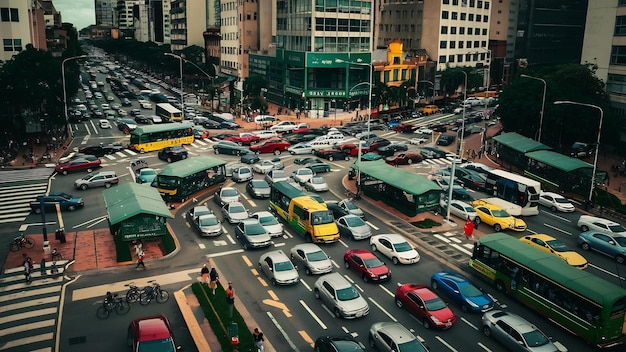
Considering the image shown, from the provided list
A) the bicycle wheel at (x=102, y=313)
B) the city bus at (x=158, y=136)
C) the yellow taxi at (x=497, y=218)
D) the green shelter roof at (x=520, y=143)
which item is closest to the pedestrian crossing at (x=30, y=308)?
the bicycle wheel at (x=102, y=313)

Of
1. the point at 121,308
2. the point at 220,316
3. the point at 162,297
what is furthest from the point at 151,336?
the point at 162,297

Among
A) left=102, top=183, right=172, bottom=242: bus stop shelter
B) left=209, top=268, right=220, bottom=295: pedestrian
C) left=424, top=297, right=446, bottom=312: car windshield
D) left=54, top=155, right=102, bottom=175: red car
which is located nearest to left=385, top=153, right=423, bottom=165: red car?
left=102, top=183, right=172, bottom=242: bus stop shelter

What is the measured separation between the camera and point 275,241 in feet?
122

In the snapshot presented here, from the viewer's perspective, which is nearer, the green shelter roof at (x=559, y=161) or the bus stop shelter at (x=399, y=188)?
the bus stop shelter at (x=399, y=188)

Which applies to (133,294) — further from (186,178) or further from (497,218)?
(497,218)

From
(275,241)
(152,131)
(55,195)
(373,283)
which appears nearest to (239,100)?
(152,131)

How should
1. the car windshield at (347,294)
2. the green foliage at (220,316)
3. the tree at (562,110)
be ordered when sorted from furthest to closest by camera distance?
the tree at (562,110) → the car windshield at (347,294) → the green foliage at (220,316)

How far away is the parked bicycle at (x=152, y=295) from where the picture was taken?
2814 cm

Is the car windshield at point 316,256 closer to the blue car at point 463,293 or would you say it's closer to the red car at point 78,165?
the blue car at point 463,293

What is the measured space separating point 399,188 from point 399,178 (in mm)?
1490

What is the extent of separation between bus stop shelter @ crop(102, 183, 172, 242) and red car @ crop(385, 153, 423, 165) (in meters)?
30.5

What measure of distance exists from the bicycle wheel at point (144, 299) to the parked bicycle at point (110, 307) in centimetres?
70

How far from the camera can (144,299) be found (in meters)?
28.2

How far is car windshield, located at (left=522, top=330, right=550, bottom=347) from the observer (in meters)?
23.5
